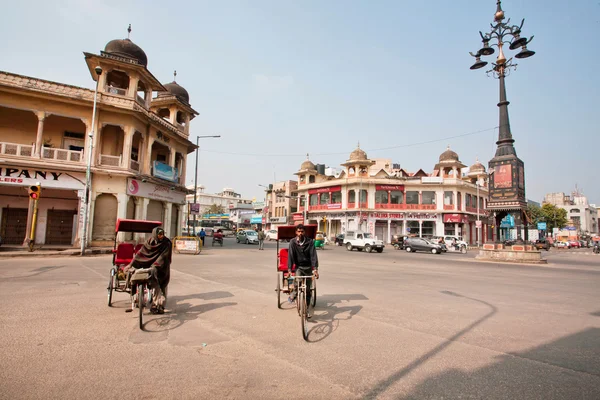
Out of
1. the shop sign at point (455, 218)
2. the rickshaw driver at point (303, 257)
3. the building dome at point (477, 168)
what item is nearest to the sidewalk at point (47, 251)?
the rickshaw driver at point (303, 257)

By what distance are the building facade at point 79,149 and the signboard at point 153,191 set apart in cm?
A: 7

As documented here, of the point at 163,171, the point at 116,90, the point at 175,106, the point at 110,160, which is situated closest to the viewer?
the point at 110,160

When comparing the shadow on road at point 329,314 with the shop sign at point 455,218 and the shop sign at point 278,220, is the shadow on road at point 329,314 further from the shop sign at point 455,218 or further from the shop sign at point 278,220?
the shop sign at point 278,220

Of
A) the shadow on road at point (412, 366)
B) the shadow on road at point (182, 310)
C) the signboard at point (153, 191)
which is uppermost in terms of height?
the signboard at point (153, 191)

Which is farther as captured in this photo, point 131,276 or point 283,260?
point 283,260

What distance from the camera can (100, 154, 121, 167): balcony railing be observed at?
21163mm

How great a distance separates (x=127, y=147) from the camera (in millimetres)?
21594

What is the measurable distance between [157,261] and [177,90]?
2642cm

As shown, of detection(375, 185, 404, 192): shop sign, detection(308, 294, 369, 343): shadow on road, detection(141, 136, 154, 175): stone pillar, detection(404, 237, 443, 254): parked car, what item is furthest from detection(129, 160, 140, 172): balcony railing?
detection(375, 185, 404, 192): shop sign

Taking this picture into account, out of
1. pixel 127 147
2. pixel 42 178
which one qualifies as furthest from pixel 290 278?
pixel 42 178

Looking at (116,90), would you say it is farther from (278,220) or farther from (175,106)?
(278,220)

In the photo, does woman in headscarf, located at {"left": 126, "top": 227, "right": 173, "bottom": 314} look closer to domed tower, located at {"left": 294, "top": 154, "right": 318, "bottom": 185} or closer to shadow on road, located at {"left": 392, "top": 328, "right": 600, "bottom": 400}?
shadow on road, located at {"left": 392, "top": 328, "right": 600, "bottom": 400}

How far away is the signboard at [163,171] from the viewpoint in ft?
78.7

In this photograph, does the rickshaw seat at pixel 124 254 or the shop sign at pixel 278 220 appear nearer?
the rickshaw seat at pixel 124 254
